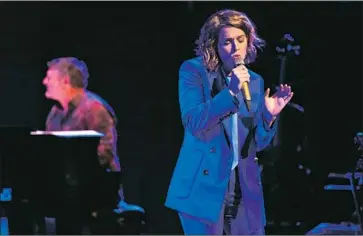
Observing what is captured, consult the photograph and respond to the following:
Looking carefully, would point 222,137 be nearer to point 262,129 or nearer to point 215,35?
point 262,129

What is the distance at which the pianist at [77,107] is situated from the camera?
4.46 m

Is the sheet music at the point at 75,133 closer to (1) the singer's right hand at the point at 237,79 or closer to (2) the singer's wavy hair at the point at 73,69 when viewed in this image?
(2) the singer's wavy hair at the point at 73,69

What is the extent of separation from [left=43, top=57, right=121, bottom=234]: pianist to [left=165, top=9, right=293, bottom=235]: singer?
4.55ft

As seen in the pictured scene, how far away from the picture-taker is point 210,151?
310cm

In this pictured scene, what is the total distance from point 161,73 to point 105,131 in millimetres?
620

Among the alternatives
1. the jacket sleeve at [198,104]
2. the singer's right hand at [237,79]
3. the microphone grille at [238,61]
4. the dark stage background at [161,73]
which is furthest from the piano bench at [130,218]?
the singer's right hand at [237,79]

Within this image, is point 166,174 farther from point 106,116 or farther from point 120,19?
point 120,19

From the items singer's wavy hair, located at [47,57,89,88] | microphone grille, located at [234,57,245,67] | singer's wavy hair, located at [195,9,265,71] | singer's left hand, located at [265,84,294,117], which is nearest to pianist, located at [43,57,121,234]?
singer's wavy hair, located at [47,57,89,88]

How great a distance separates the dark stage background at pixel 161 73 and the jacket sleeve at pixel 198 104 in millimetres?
1389

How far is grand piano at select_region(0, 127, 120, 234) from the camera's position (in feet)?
13.2

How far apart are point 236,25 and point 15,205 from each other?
1.97 m

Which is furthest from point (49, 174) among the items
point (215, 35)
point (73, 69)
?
point (215, 35)

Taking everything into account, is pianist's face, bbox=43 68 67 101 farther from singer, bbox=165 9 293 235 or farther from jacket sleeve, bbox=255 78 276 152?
jacket sleeve, bbox=255 78 276 152

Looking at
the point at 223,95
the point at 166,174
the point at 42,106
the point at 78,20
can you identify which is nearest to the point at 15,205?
the point at 42,106
